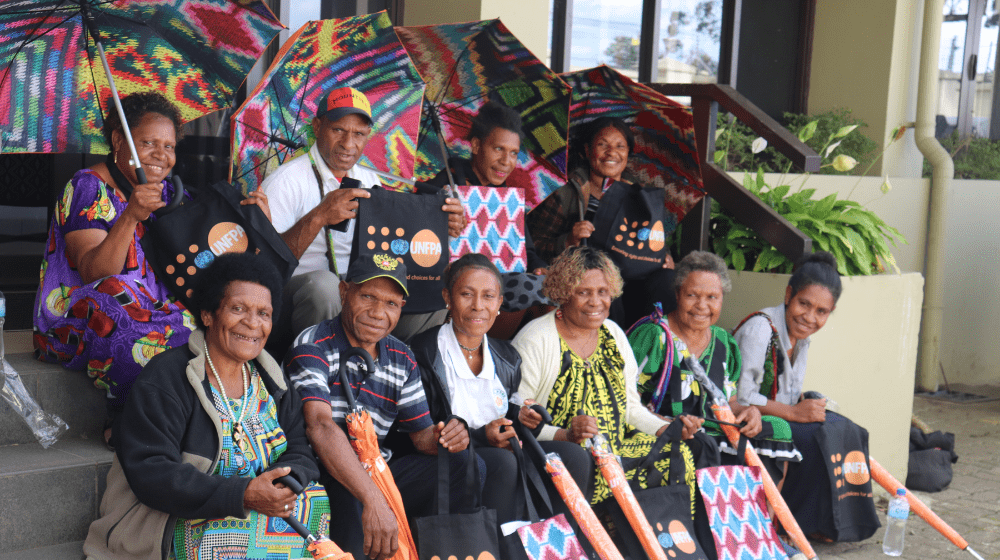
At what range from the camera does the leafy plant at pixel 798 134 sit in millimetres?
8188

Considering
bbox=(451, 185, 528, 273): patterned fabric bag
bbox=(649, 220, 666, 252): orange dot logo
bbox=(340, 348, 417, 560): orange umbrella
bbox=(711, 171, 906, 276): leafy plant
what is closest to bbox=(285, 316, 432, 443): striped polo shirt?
bbox=(340, 348, 417, 560): orange umbrella

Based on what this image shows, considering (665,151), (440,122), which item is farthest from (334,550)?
(665,151)

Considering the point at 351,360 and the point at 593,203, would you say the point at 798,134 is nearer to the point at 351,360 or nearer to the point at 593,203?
the point at 593,203

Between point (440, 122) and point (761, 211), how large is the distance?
1.99 m

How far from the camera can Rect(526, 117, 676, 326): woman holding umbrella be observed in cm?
511

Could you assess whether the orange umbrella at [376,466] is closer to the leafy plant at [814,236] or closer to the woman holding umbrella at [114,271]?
the woman holding umbrella at [114,271]

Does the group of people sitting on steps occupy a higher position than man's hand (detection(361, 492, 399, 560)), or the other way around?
the group of people sitting on steps

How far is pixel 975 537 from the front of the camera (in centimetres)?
493

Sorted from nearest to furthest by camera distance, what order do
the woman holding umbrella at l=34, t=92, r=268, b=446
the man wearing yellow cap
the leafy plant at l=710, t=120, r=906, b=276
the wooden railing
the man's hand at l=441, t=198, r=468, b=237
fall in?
the woman holding umbrella at l=34, t=92, r=268, b=446
the man wearing yellow cap
the man's hand at l=441, t=198, r=468, b=237
the wooden railing
the leafy plant at l=710, t=120, r=906, b=276

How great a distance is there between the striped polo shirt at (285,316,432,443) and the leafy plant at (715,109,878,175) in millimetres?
5198

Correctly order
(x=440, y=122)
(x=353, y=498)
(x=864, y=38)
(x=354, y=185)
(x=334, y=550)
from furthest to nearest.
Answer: (x=864, y=38) < (x=440, y=122) < (x=354, y=185) < (x=353, y=498) < (x=334, y=550)

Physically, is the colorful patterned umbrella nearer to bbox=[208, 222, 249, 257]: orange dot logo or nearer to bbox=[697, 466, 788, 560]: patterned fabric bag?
bbox=[697, 466, 788, 560]: patterned fabric bag

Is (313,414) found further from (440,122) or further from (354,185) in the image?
(440,122)

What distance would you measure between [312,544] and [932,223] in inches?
310
